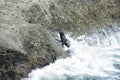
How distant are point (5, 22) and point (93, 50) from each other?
2.92 metres

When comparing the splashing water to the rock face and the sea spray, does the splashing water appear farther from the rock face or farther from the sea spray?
the rock face

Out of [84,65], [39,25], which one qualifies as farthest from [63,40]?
[84,65]

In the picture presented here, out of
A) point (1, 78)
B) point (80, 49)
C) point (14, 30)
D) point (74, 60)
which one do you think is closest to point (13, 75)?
point (1, 78)

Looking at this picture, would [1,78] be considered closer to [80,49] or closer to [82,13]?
[80,49]

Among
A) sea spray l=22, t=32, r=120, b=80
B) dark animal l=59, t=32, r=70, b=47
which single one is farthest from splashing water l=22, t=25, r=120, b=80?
dark animal l=59, t=32, r=70, b=47

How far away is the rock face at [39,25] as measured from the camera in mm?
8828

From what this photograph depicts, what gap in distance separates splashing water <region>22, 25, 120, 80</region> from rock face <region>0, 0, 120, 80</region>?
241 mm

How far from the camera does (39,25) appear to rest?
10.4m

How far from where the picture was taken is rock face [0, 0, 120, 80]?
883 cm

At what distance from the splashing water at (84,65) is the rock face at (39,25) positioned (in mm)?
241

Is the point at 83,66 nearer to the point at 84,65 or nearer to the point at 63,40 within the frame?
the point at 84,65

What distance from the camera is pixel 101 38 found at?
11.8 m

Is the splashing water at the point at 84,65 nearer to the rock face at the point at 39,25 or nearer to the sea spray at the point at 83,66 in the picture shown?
the sea spray at the point at 83,66

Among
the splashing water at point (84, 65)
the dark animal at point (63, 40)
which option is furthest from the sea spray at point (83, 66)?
the dark animal at point (63, 40)
